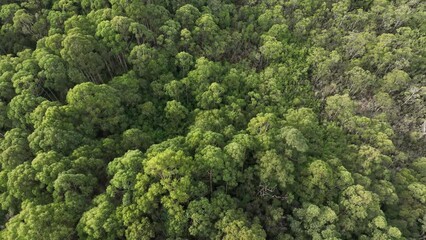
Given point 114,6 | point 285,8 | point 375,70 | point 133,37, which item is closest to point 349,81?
point 375,70

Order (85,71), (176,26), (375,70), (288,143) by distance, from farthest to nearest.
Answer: (375,70) → (176,26) → (85,71) → (288,143)

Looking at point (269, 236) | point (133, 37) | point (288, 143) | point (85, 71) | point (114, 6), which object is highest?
point (114, 6)

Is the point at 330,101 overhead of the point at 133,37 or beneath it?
beneath

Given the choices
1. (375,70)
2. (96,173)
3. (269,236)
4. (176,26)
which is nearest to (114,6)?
(176,26)

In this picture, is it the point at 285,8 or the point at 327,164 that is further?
the point at 285,8

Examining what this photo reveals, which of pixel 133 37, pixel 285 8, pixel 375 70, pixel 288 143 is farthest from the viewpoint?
pixel 285 8

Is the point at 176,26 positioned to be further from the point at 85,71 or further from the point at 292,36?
the point at 292,36
